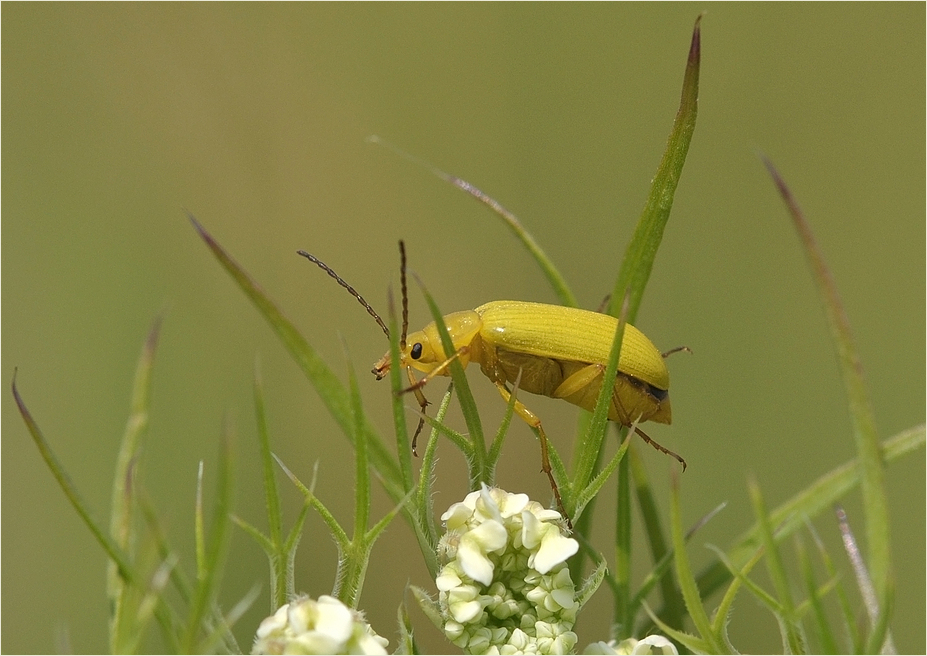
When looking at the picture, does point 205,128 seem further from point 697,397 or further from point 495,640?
point 495,640

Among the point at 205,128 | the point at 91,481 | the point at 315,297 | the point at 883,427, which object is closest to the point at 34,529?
the point at 91,481

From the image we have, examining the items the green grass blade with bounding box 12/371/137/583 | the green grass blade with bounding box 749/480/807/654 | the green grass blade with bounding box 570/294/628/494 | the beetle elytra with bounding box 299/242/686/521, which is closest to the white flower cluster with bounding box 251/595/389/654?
the green grass blade with bounding box 12/371/137/583

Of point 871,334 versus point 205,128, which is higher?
point 205,128

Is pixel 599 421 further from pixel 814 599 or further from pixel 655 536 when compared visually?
pixel 655 536

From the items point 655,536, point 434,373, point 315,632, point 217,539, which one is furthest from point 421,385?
point 217,539

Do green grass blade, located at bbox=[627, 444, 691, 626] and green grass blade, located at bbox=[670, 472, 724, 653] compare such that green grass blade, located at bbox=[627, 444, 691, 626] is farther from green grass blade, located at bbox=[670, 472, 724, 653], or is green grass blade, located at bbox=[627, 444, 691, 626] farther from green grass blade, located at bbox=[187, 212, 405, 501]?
green grass blade, located at bbox=[187, 212, 405, 501]

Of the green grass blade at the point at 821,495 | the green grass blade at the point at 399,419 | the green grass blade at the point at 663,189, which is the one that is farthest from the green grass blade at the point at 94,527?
the green grass blade at the point at 821,495
